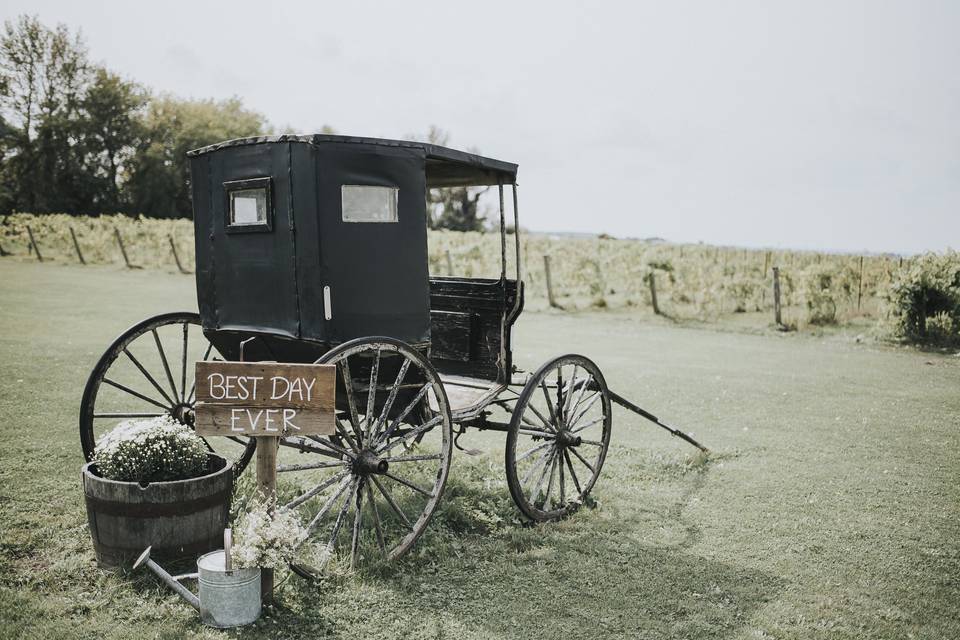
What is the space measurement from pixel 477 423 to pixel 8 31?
112 feet

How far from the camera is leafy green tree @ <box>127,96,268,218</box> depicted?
138 feet

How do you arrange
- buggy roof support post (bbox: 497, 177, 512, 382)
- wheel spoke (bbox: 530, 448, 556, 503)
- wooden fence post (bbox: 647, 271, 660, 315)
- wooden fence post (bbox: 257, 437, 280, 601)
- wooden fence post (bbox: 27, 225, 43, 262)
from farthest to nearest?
wooden fence post (bbox: 27, 225, 43, 262), wooden fence post (bbox: 647, 271, 660, 315), buggy roof support post (bbox: 497, 177, 512, 382), wheel spoke (bbox: 530, 448, 556, 503), wooden fence post (bbox: 257, 437, 280, 601)

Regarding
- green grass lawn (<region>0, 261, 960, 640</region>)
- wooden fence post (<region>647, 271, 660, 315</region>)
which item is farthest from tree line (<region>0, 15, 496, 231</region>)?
green grass lawn (<region>0, 261, 960, 640</region>)

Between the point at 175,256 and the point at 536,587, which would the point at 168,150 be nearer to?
the point at 175,256

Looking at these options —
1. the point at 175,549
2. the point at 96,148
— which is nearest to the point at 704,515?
the point at 175,549

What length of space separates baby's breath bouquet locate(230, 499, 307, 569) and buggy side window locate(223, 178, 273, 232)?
1.69m

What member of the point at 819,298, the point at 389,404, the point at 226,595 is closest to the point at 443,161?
the point at 389,404

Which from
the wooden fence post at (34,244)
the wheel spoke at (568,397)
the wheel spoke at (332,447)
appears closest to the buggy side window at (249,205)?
the wheel spoke at (332,447)

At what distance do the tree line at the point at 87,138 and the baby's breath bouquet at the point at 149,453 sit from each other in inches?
1233

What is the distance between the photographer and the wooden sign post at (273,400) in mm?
3525

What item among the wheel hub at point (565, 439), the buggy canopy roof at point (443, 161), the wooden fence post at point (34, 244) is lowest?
the wheel hub at point (565, 439)

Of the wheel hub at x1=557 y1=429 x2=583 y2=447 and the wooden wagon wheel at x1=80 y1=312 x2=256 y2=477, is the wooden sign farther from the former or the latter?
the wheel hub at x1=557 y1=429 x2=583 y2=447

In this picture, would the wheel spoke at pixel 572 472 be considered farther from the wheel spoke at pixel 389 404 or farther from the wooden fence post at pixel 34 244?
the wooden fence post at pixel 34 244

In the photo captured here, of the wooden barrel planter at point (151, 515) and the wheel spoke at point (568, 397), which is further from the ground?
the wheel spoke at point (568, 397)
